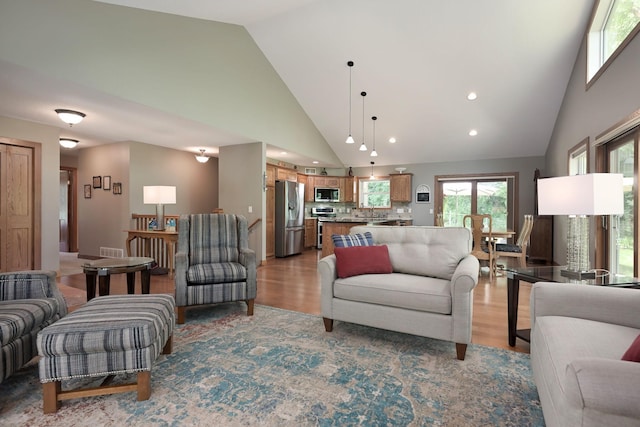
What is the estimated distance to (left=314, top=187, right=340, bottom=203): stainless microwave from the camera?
9.20 meters

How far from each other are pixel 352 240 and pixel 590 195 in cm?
182

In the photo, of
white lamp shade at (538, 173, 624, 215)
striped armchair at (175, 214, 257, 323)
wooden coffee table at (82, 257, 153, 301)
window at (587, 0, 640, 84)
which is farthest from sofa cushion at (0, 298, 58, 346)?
window at (587, 0, 640, 84)

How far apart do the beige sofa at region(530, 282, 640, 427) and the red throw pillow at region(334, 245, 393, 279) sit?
1224 mm

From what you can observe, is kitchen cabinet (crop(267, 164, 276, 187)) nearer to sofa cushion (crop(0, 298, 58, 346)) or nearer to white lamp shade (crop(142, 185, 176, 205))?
white lamp shade (crop(142, 185, 176, 205))

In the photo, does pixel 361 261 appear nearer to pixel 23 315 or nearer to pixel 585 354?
pixel 585 354

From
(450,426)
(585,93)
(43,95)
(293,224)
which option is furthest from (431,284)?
(293,224)

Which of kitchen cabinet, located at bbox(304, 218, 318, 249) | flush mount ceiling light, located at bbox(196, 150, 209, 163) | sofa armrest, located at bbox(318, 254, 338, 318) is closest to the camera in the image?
sofa armrest, located at bbox(318, 254, 338, 318)

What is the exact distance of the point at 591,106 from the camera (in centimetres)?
416

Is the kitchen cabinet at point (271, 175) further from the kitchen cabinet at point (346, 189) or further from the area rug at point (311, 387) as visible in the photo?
the area rug at point (311, 387)

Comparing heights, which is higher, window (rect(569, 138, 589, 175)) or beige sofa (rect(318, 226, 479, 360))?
window (rect(569, 138, 589, 175))

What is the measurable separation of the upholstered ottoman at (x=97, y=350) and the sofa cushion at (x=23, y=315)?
0.80ft

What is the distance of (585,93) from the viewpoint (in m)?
4.42

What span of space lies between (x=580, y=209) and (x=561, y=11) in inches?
139

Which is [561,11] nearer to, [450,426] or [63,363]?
[450,426]
